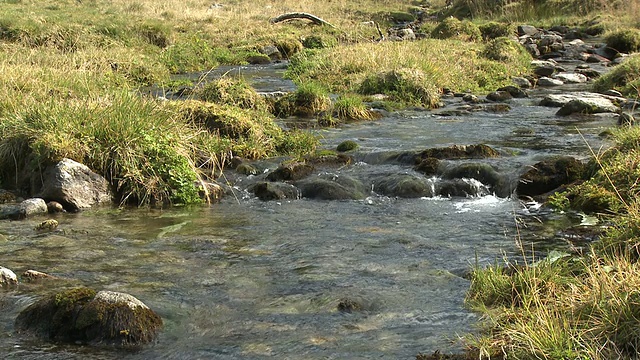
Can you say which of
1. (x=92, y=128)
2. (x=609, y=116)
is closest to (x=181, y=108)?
(x=92, y=128)

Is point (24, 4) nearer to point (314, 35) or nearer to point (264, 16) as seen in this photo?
point (264, 16)

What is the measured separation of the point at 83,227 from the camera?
28.3 feet

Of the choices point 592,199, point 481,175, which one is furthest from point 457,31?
point 592,199

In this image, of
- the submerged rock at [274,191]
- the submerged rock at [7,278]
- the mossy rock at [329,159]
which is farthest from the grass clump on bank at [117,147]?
the submerged rock at [7,278]

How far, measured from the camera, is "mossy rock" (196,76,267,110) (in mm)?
14820

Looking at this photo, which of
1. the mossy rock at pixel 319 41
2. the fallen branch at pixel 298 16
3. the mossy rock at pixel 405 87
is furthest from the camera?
the fallen branch at pixel 298 16

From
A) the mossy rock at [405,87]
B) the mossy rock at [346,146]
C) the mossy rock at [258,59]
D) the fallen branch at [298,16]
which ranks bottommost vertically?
the mossy rock at [346,146]

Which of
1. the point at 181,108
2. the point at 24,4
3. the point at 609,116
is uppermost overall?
the point at 24,4

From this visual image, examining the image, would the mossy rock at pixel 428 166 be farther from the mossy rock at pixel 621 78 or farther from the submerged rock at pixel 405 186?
the mossy rock at pixel 621 78

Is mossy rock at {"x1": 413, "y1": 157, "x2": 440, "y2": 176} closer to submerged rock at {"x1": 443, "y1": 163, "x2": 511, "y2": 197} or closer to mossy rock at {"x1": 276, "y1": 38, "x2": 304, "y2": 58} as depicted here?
submerged rock at {"x1": 443, "y1": 163, "x2": 511, "y2": 197}

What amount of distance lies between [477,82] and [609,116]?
Answer: 566cm

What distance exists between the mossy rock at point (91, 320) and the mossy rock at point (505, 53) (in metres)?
20.5

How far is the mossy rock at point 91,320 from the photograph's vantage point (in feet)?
17.5

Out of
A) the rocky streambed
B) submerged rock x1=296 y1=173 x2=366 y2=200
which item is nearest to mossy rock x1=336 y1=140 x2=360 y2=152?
the rocky streambed
